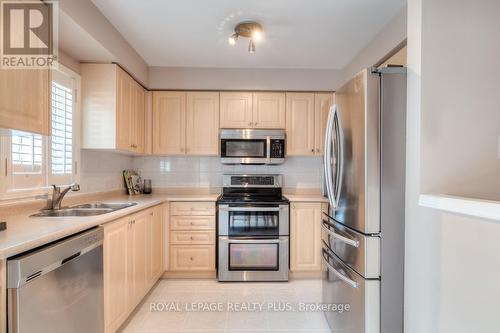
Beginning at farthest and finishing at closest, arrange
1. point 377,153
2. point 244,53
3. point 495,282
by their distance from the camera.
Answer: point 244,53, point 377,153, point 495,282

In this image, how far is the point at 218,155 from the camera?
11.2ft

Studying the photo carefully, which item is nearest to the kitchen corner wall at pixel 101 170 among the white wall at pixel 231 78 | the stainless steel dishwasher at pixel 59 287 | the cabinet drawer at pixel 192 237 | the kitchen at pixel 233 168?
the kitchen at pixel 233 168

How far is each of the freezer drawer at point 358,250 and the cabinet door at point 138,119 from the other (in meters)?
2.28

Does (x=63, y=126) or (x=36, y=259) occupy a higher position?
(x=63, y=126)

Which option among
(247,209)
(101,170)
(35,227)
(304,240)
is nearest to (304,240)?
(304,240)

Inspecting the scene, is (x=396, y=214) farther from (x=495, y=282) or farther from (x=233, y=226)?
(x=233, y=226)

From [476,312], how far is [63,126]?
2.93 m

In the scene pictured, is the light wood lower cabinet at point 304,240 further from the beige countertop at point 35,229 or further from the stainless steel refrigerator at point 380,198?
the beige countertop at point 35,229

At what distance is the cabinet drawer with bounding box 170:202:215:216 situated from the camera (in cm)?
302

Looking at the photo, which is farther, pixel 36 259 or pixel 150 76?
pixel 150 76

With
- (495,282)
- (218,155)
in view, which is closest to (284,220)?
(218,155)

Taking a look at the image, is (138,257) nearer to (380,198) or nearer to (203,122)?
(203,122)

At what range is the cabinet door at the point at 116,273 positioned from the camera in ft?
5.73

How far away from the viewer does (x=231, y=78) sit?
3273 millimetres
